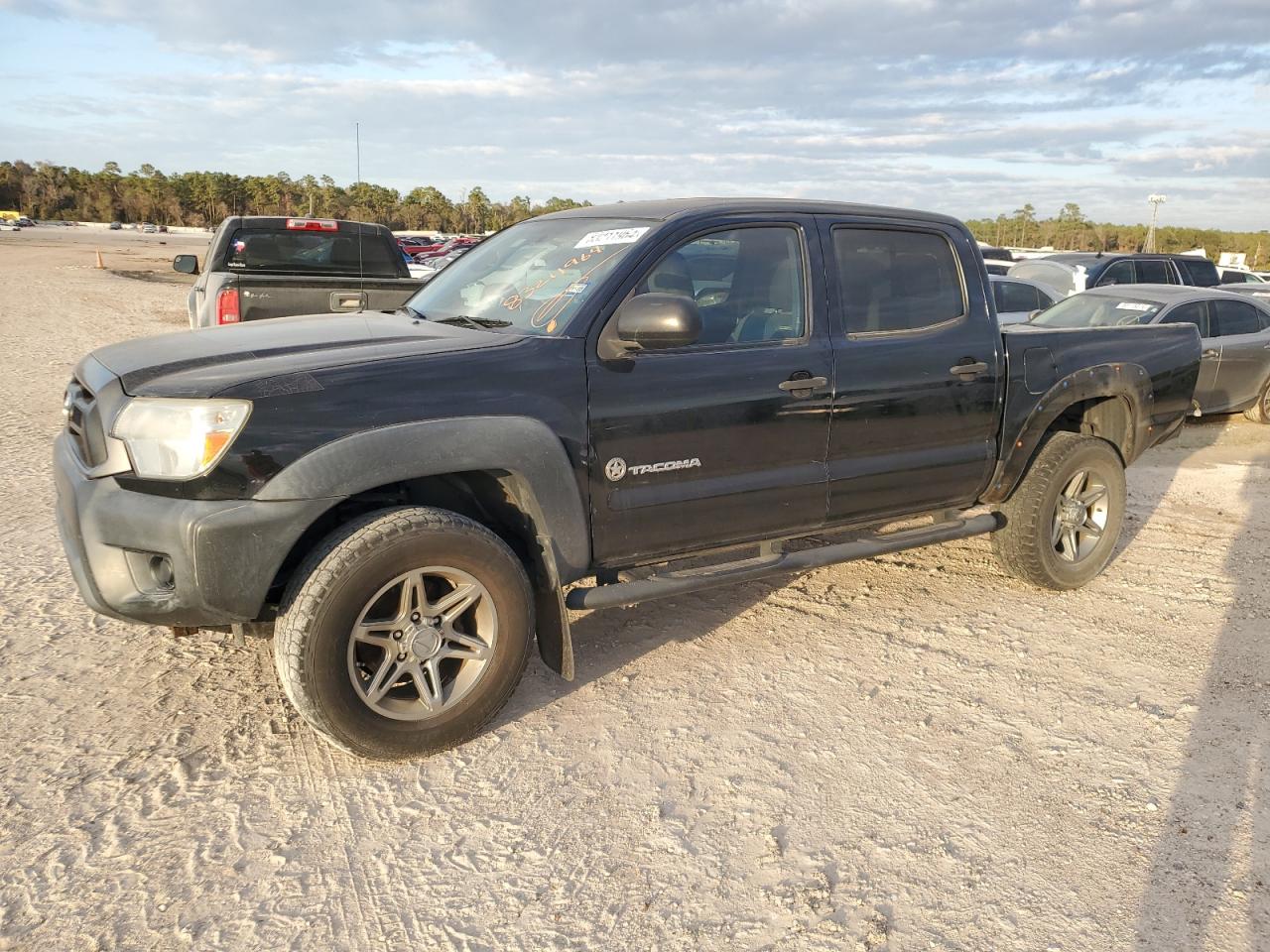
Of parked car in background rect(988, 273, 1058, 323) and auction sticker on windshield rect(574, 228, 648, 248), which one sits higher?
auction sticker on windshield rect(574, 228, 648, 248)

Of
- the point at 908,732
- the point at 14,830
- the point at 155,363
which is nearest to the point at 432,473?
the point at 155,363

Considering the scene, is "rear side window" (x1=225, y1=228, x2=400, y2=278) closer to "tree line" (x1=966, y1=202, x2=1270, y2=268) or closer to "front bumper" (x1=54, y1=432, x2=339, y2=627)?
"front bumper" (x1=54, y1=432, x2=339, y2=627)

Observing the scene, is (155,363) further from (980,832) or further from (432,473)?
(980,832)

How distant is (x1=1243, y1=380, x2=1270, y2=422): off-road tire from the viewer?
11.1m

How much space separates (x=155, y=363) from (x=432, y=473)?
102cm

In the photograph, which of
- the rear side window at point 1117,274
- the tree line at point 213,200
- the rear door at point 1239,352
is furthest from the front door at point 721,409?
the tree line at point 213,200

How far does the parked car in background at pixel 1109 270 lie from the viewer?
575 inches

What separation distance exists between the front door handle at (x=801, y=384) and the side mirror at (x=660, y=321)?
62cm

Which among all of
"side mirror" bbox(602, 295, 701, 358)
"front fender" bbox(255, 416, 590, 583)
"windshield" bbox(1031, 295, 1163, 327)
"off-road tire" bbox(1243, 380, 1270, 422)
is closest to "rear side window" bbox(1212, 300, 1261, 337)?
"off-road tire" bbox(1243, 380, 1270, 422)

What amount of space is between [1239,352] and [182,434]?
11005mm

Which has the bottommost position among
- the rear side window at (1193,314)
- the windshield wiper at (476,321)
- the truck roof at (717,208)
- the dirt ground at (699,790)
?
the dirt ground at (699,790)

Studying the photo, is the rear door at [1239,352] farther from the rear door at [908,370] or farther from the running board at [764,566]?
the rear door at [908,370]

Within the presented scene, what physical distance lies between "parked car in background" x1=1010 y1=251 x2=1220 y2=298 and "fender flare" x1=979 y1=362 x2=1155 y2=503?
9.52m

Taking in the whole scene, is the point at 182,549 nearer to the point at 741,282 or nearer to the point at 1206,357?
Answer: the point at 741,282
